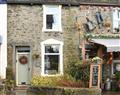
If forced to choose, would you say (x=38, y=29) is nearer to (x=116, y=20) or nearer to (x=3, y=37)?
(x=3, y=37)

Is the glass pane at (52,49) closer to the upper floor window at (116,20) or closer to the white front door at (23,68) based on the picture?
the white front door at (23,68)

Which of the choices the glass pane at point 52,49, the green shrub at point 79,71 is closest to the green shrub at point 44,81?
the green shrub at point 79,71

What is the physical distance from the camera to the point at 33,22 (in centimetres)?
3744

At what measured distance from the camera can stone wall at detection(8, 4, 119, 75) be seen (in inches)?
1465

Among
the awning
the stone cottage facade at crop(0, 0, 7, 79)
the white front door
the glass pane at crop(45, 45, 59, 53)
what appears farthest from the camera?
the glass pane at crop(45, 45, 59, 53)

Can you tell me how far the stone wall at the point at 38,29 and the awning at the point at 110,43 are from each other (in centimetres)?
118

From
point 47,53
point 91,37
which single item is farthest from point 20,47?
point 91,37

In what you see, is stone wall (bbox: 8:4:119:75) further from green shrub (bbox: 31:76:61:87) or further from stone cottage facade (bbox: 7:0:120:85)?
green shrub (bbox: 31:76:61:87)

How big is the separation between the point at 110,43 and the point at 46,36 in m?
4.38

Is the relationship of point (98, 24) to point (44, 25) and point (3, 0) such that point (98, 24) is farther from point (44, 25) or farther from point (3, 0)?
point (3, 0)

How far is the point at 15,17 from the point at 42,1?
2148 millimetres

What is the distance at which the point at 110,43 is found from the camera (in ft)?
122

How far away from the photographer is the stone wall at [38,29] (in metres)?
37.2

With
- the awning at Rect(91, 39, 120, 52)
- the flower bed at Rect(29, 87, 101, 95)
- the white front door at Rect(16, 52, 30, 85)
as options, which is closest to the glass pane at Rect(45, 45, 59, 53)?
the white front door at Rect(16, 52, 30, 85)
